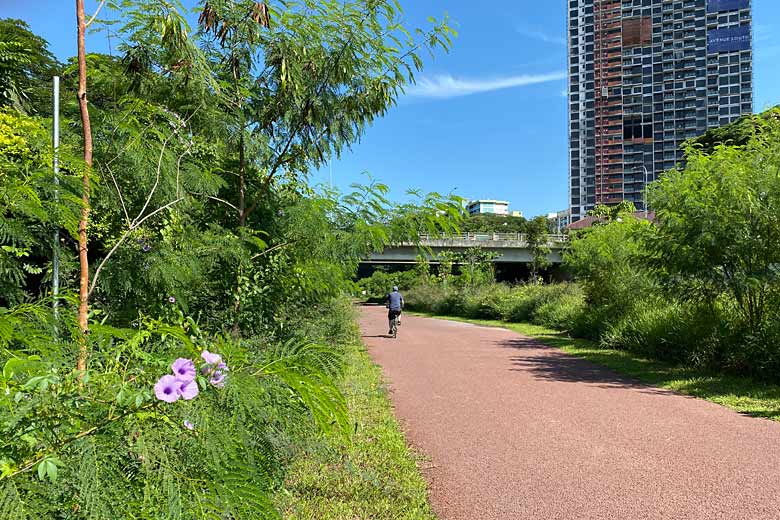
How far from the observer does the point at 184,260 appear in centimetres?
337

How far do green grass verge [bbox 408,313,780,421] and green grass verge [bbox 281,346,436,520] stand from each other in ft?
15.9

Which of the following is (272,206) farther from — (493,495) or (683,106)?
(683,106)

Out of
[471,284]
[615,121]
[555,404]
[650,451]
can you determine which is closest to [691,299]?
[555,404]

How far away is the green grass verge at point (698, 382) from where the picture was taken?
25.3ft

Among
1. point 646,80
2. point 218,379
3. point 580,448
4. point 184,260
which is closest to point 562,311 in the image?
point 580,448

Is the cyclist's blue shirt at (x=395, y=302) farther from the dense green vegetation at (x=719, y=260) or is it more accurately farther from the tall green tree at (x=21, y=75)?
the tall green tree at (x=21, y=75)

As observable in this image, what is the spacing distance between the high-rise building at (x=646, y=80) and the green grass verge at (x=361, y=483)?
9677cm

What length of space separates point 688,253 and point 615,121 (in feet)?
321

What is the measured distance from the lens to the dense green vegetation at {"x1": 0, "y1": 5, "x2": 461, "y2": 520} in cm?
117

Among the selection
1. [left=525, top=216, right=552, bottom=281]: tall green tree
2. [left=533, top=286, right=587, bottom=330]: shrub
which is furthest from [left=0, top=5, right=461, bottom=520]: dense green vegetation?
[left=525, top=216, right=552, bottom=281]: tall green tree

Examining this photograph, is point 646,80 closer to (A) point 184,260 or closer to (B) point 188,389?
(A) point 184,260

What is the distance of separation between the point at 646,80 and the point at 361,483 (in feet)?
349

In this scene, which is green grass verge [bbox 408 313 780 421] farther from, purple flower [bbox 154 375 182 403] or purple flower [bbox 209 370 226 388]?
purple flower [bbox 154 375 182 403]

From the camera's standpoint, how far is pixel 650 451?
569 cm
